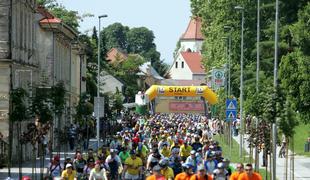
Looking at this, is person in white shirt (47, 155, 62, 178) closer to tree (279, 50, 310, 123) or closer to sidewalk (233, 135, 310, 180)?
sidewalk (233, 135, 310, 180)

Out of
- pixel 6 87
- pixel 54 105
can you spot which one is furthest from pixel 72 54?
pixel 54 105

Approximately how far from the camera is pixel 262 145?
3428cm

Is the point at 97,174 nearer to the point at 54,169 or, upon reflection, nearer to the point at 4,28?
the point at 54,169

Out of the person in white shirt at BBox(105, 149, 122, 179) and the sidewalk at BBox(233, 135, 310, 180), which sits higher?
the person in white shirt at BBox(105, 149, 122, 179)

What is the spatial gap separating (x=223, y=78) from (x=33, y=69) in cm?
2824

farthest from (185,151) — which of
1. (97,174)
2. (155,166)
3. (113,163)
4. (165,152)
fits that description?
(155,166)

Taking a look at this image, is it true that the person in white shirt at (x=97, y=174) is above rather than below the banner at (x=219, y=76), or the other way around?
below

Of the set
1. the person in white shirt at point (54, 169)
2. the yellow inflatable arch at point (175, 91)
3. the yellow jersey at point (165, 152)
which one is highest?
the yellow inflatable arch at point (175, 91)

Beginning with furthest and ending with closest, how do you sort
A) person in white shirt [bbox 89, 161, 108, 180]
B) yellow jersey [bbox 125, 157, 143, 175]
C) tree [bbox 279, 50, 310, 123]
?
1. tree [bbox 279, 50, 310, 123]
2. yellow jersey [bbox 125, 157, 143, 175]
3. person in white shirt [bbox 89, 161, 108, 180]

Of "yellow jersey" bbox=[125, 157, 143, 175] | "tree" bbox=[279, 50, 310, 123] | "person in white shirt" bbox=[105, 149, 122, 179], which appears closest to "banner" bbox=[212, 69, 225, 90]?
"tree" bbox=[279, 50, 310, 123]

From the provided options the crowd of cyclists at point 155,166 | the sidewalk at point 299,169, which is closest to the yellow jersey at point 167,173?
the crowd of cyclists at point 155,166

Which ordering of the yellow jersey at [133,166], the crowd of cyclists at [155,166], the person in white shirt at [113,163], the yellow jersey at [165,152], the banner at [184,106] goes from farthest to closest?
the banner at [184,106] < the yellow jersey at [165,152] < the person in white shirt at [113,163] < the yellow jersey at [133,166] < the crowd of cyclists at [155,166]

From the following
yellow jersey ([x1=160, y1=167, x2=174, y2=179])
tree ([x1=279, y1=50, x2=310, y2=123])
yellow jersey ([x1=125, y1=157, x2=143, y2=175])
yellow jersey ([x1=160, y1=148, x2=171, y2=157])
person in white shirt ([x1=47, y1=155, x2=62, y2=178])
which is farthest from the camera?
tree ([x1=279, y1=50, x2=310, y2=123])

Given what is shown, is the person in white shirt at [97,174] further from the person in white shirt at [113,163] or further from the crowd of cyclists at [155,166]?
the person in white shirt at [113,163]
